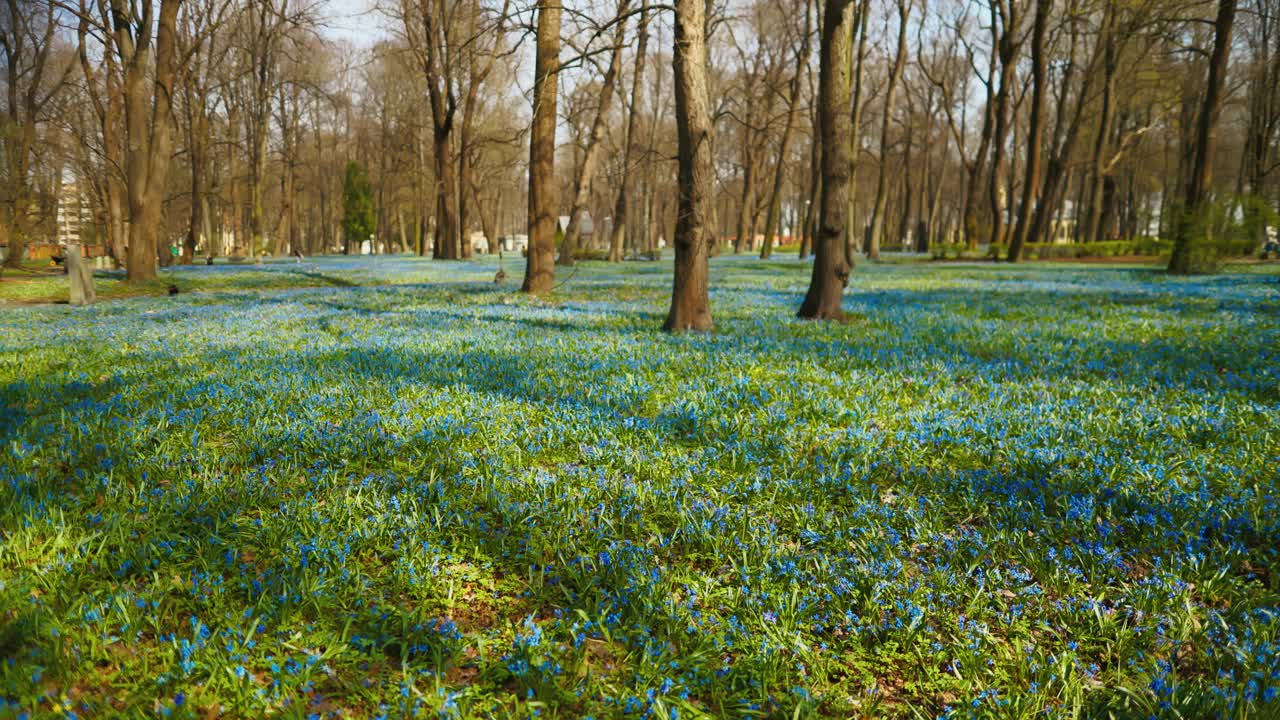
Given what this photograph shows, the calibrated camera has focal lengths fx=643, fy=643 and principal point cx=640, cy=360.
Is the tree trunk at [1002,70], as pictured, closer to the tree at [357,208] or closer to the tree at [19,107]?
the tree at [19,107]

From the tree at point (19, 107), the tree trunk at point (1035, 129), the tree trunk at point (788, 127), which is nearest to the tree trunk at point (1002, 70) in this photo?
the tree trunk at point (1035, 129)

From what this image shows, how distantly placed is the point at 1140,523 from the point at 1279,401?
3.32 meters

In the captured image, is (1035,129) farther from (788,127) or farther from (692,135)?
(692,135)

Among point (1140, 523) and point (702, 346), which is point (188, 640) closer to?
point (1140, 523)

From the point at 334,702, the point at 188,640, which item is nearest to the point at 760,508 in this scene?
the point at 334,702

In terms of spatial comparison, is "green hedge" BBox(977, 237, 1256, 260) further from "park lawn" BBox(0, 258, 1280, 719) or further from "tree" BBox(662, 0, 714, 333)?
"park lawn" BBox(0, 258, 1280, 719)

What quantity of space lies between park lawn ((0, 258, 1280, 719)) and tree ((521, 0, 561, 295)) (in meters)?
9.40

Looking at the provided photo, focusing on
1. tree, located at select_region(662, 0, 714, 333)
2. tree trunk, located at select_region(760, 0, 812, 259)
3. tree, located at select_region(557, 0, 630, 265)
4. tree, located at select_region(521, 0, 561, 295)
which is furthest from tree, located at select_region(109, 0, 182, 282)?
tree trunk, located at select_region(760, 0, 812, 259)

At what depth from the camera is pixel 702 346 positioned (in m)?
7.75

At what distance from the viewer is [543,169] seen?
48.0ft

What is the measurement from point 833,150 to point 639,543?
8804 mm

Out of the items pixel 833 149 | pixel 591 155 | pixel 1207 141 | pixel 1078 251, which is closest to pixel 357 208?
pixel 591 155

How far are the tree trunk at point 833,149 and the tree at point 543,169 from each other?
20.3 feet

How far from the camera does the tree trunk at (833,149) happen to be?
32.3 feet
